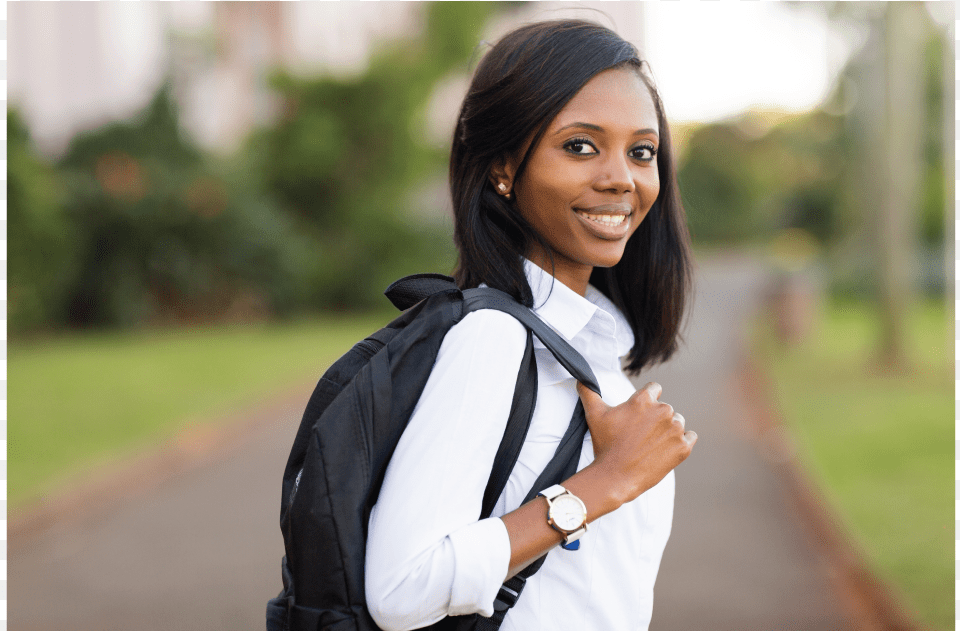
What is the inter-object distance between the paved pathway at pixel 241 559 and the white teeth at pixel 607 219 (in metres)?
2.19

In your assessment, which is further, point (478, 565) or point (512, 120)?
point (512, 120)

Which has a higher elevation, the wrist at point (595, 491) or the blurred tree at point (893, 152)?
the blurred tree at point (893, 152)

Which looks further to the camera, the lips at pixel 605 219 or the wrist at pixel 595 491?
the lips at pixel 605 219

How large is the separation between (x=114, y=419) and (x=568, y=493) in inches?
308

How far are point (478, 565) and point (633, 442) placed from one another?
36cm

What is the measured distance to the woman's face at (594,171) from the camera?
1500 mm

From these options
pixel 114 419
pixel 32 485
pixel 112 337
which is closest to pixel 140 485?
pixel 32 485

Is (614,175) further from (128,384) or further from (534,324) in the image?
(128,384)

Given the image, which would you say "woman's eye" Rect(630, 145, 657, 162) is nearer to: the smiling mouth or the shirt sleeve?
the smiling mouth

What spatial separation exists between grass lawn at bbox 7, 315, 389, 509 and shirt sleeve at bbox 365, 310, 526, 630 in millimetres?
5474

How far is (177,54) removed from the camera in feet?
70.0

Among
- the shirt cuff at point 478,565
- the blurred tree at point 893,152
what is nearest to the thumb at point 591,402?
the shirt cuff at point 478,565

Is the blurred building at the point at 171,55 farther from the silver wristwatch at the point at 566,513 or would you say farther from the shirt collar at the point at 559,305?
the silver wristwatch at the point at 566,513

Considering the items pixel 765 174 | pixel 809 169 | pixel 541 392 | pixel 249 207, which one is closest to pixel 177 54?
pixel 249 207
